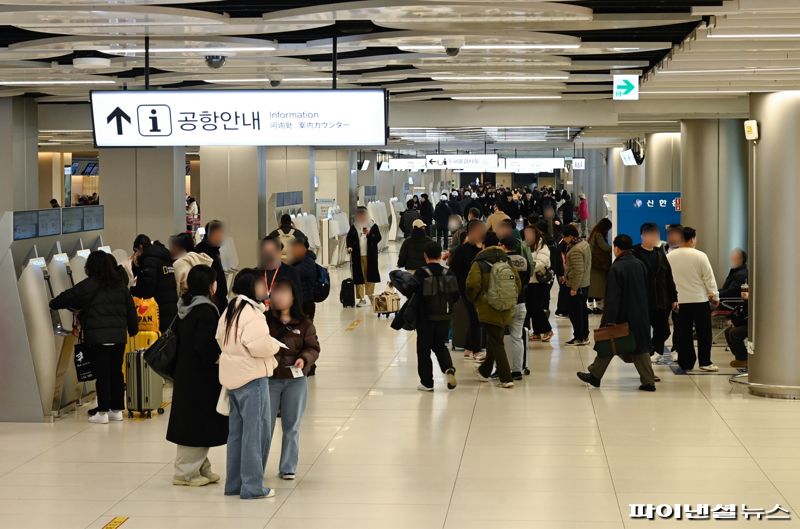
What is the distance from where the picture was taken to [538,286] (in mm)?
14016

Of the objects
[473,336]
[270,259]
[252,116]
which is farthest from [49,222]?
[473,336]

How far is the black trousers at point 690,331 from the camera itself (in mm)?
11891

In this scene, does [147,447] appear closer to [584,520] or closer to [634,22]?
[584,520]

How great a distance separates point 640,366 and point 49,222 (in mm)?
5542

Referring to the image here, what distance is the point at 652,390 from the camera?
10.8 m

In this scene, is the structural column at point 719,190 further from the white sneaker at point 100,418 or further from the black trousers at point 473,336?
the white sneaker at point 100,418

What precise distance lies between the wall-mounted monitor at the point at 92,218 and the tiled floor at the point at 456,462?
229 cm

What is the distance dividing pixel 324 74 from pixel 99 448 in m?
5.20

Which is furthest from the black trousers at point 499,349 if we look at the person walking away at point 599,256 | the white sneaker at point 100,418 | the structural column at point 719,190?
the structural column at point 719,190

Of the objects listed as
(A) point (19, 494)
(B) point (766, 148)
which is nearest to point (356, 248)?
(B) point (766, 148)

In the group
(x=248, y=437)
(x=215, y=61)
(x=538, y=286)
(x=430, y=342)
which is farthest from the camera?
(x=538, y=286)

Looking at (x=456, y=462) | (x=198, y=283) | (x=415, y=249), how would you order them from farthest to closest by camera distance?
(x=415, y=249), (x=456, y=462), (x=198, y=283)

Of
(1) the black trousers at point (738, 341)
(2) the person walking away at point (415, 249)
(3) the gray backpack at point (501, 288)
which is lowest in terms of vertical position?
(1) the black trousers at point (738, 341)

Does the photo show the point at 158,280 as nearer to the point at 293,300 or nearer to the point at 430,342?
the point at 430,342
